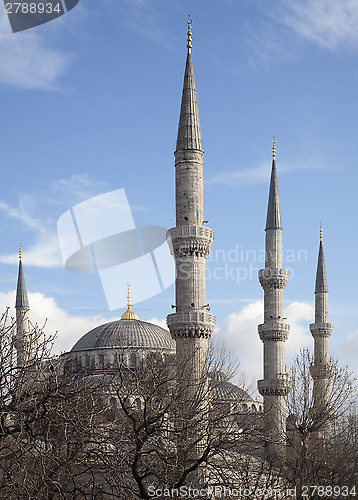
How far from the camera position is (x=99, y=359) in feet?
211

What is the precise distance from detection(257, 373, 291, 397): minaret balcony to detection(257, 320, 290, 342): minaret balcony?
222cm

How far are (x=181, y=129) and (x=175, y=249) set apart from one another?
5.84m

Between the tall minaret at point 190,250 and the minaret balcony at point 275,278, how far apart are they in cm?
1188

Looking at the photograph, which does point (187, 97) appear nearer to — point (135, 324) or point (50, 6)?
point (50, 6)

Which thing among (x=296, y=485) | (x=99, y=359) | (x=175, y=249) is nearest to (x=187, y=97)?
(x=175, y=249)

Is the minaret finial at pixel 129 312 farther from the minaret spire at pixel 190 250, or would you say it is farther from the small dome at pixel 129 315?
the minaret spire at pixel 190 250

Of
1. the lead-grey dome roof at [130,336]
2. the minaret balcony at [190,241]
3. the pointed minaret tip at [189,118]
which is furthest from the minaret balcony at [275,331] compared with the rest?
the lead-grey dome roof at [130,336]

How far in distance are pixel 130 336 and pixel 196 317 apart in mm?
34360

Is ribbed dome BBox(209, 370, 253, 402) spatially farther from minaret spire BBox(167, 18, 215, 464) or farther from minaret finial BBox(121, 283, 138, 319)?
minaret finial BBox(121, 283, 138, 319)

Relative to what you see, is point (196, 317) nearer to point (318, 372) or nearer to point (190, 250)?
point (190, 250)

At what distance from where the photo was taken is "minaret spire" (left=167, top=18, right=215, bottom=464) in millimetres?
32031

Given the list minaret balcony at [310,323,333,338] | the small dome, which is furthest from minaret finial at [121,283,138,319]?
minaret balcony at [310,323,333,338]

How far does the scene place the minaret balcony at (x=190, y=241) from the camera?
3231cm

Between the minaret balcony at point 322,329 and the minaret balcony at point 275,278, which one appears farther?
the minaret balcony at point 322,329
